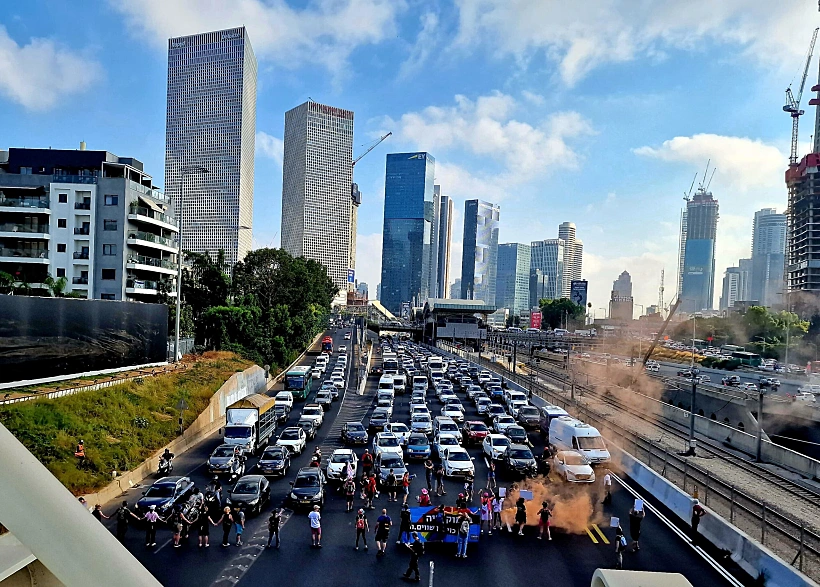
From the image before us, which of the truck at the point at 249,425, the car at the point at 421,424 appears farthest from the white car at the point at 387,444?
the truck at the point at 249,425

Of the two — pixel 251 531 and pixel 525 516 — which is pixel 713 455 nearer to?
pixel 525 516

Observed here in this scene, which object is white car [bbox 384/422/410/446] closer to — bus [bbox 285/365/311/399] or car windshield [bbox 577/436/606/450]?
car windshield [bbox 577/436/606/450]

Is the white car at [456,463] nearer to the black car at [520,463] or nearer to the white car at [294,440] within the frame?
the black car at [520,463]

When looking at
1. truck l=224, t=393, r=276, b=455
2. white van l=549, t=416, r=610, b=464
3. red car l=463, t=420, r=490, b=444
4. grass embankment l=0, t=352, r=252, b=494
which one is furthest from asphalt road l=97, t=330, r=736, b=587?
red car l=463, t=420, r=490, b=444

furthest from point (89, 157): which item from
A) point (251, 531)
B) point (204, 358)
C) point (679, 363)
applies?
point (679, 363)

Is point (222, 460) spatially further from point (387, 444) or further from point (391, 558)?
point (391, 558)

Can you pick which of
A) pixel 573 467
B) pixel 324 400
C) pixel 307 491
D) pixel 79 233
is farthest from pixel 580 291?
pixel 307 491

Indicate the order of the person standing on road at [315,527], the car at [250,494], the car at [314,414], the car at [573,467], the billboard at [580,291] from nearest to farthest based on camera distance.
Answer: the person standing on road at [315,527], the car at [250,494], the car at [573,467], the car at [314,414], the billboard at [580,291]
